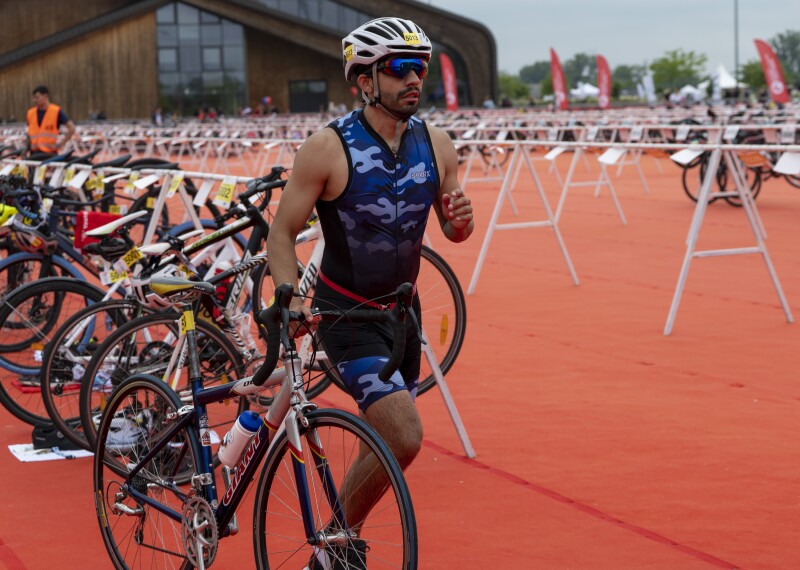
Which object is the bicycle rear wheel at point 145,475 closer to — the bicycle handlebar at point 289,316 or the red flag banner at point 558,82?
the bicycle handlebar at point 289,316

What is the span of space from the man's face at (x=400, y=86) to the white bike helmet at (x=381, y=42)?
0.04m

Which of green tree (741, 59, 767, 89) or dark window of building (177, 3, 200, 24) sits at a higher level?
dark window of building (177, 3, 200, 24)

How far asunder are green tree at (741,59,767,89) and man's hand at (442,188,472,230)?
84653 millimetres

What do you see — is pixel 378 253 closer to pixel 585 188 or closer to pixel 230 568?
pixel 230 568

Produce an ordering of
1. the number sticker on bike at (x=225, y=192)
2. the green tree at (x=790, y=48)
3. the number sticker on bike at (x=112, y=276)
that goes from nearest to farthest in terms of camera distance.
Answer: the number sticker on bike at (x=112, y=276)
the number sticker on bike at (x=225, y=192)
the green tree at (x=790, y=48)

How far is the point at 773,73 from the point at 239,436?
2621 centimetres

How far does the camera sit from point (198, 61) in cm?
6144

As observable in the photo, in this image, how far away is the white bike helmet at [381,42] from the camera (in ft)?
12.7

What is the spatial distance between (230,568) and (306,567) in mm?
1003

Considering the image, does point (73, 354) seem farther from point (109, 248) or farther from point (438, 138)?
point (438, 138)

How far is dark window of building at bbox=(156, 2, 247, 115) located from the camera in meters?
60.5

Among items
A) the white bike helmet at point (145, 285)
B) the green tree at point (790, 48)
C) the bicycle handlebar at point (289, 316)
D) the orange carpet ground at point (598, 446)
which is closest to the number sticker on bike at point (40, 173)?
the orange carpet ground at point (598, 446)

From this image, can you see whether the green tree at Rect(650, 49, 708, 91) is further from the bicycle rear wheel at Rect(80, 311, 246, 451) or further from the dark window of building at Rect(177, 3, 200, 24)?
the bicycle rear wheel at Rect(80, 311, 246, 451)

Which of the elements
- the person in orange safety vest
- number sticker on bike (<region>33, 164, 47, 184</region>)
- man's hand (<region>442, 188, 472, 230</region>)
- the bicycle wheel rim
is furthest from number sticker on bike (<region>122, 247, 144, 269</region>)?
the person in orange safety vest
